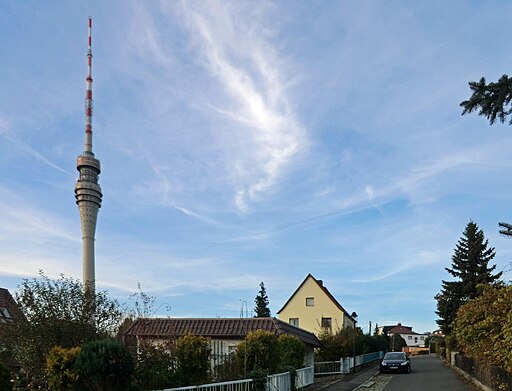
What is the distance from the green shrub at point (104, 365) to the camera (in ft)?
27.0

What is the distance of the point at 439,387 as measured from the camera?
21.0 m

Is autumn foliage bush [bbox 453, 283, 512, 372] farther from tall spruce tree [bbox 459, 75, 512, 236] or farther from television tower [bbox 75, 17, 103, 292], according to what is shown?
television tower [bbox 75, 17, 103, 292]

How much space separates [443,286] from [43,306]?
35832 millimetres

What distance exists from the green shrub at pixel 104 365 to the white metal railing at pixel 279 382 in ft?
21.2

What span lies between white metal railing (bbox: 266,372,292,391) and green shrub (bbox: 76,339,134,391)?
647 cm

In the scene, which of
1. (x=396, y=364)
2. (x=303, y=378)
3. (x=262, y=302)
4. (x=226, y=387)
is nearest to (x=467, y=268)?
(x=396, y=364)

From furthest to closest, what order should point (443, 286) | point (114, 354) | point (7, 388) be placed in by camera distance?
point (443, 286) < point (114, 354) < point (7, 388)

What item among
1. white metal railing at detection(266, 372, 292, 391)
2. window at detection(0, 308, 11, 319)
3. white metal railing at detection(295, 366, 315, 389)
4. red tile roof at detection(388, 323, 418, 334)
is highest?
window at detection(0, 308, 11, 319)

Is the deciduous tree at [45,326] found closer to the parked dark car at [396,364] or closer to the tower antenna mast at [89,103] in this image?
the parked dark car at [396,364]

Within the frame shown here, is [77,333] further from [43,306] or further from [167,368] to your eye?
[167,368]

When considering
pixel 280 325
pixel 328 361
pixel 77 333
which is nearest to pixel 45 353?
pixel 77 333

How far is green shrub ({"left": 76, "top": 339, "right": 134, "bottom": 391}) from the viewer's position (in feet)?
27.0

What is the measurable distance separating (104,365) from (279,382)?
850cm

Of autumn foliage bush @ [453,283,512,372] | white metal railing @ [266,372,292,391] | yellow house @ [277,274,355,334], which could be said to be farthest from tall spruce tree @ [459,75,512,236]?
yellow house @ [277,274,355,334]
